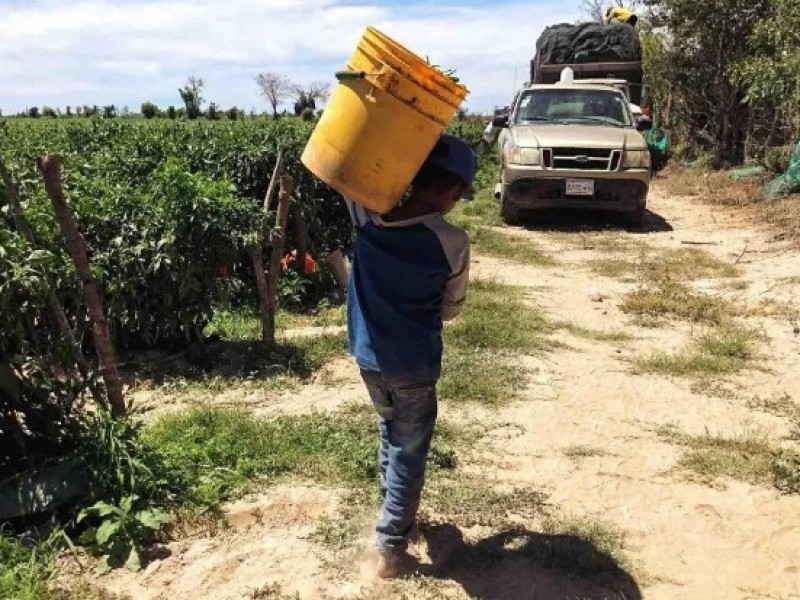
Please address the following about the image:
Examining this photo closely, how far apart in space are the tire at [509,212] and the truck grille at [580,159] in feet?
2.71

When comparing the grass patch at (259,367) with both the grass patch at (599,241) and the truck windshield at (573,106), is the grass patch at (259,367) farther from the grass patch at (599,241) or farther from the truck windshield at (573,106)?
the truck windshield at (573,106)

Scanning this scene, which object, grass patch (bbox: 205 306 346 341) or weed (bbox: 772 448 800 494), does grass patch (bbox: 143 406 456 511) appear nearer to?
weed (bbox: 772 448 800 494)

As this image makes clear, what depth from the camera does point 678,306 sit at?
679cm

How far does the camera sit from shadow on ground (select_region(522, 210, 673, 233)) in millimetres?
10827

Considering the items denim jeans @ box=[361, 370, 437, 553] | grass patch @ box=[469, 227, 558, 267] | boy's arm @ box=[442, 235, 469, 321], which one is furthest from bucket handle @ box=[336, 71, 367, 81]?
grass patch @ box=[469, 227, 558, 267]

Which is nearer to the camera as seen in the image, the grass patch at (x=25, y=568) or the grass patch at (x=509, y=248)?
the grass patch at (x=25, y=568)

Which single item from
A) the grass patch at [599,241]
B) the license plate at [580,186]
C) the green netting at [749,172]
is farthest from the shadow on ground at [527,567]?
the green netting at [749,172]

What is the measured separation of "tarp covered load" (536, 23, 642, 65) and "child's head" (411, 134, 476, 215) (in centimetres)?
1470

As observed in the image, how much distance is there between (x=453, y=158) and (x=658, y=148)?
16.6 metres

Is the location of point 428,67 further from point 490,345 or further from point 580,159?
point 580,159

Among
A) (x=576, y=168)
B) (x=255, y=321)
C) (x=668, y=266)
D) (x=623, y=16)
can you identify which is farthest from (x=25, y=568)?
(x=623, y=16)

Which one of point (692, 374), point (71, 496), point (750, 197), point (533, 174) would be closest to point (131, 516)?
point (71, 496)

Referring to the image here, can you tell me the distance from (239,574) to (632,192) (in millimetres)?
8389

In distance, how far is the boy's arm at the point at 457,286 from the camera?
9.15 ft
